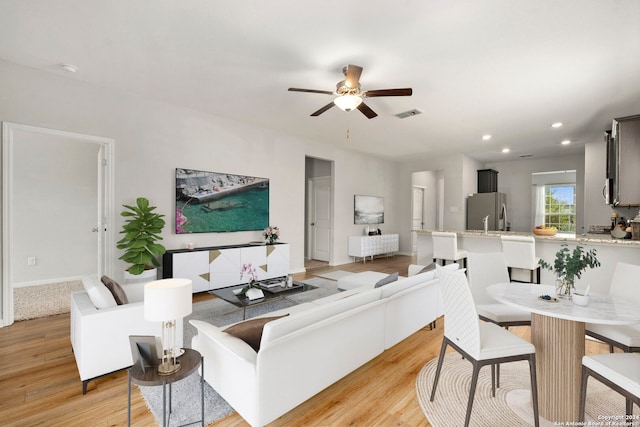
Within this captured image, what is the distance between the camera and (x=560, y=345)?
5.98ft

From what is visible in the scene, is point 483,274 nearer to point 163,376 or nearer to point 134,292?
point 163,376

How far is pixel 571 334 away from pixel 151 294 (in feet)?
7.99

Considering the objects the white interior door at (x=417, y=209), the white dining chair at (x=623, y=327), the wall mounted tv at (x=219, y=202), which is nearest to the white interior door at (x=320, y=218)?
the wall mounted tv at (x=219, y=202)

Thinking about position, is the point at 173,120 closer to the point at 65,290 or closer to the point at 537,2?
the point at 65,290

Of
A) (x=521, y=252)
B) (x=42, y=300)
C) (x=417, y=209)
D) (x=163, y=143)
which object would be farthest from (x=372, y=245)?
(x=42, y=300)

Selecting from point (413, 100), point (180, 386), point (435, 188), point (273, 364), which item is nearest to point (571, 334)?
point (273, 364)

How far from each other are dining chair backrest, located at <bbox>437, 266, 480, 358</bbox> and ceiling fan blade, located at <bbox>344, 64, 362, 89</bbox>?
2.04 metres

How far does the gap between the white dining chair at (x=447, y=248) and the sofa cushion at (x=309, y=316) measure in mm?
3212

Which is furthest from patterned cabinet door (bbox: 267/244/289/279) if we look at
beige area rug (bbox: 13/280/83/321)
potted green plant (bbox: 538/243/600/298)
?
potted green plant (bbox: 538/243/600/298)

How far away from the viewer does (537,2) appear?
6.83 feet

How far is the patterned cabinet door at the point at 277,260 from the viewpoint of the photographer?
5.12 metres

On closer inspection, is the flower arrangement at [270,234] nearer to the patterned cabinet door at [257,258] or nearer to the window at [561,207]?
the patterned cabinet door at [257,258]

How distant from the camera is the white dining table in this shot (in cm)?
174

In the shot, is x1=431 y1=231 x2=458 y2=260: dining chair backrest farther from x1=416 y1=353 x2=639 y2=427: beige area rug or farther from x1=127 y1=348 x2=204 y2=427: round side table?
x1=127 y1=348 x2=204 y2=427: round side table
